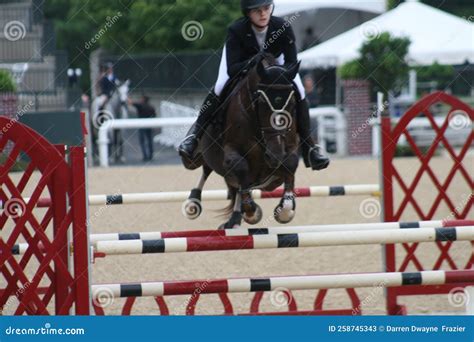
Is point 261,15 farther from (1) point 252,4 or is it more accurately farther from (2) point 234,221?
(2) point 234,221

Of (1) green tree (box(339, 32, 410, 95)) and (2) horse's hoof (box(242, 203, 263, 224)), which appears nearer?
(2) horse's hoof (box(242, 203, 263, 224))

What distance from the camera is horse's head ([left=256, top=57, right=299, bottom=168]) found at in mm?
5926

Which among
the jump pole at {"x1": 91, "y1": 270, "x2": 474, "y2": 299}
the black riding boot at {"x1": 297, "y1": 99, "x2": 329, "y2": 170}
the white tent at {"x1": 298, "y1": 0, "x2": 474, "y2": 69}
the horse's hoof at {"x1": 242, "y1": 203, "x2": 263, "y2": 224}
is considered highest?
the white tent at {"x1": 298, "y1": 0, "x2": 474, "y2": 69}

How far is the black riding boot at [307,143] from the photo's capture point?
6453mm

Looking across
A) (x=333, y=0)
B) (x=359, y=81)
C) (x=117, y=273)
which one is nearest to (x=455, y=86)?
(x=333, y=0)

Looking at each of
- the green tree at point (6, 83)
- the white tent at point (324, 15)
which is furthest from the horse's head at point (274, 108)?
the white tent at point (324, 15)

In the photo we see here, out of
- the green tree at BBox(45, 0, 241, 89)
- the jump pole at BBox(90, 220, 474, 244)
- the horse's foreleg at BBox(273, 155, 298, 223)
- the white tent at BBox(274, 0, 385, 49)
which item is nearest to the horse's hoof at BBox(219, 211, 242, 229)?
the horse's foreleg at BBox(273, 155, 298, 223)

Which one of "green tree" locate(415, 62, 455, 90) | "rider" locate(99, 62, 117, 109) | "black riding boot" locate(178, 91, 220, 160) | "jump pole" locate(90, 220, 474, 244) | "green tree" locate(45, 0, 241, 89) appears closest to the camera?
"jump pole" locate(90, 220, 474, 244)

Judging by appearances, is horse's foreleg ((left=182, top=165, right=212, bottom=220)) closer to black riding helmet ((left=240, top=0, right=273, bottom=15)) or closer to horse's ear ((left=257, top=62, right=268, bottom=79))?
horse's ear ((left=257, top=62, right=268, bottom=79))

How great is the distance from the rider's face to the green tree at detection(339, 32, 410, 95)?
1466 cm

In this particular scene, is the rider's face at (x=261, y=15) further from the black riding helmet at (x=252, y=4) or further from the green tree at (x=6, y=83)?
the green tree at (x=6, y=83)
